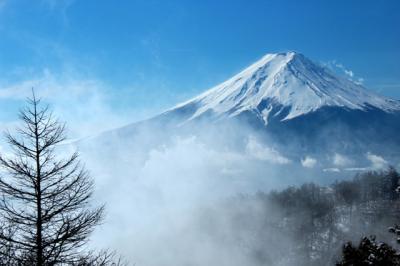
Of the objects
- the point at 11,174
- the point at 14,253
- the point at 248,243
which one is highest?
the point at 248,243

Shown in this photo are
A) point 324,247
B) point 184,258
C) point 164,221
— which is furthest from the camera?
point 164,221

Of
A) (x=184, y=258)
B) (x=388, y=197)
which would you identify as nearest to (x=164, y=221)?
(x=184, y=258)

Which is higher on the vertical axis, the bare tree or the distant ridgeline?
the distant ridgeline

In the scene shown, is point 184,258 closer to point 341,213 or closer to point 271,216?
point 271,216

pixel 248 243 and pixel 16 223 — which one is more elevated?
pixel 248 243

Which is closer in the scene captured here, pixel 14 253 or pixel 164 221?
pixel 14 253

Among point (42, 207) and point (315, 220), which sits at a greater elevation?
point (315, 220)

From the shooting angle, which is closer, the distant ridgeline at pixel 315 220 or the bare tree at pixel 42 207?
the bare tree at pixel 42 207

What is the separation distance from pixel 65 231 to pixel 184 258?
12661 centimetres

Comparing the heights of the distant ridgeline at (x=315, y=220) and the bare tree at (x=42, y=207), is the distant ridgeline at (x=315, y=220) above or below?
above

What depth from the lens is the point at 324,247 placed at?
11719 centimetres

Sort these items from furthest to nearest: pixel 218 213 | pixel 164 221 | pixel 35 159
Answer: pixel 164 221 → pixel 218 213 → pixel 35 159

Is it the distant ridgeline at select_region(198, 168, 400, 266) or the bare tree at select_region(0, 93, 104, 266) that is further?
the distant ridgeline at select_region(198, 168, 400, 266)

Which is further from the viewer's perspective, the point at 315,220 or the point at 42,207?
the point at 315,220
